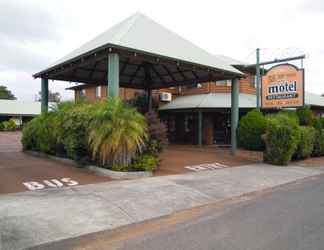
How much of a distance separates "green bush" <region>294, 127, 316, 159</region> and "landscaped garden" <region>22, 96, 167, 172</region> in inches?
323

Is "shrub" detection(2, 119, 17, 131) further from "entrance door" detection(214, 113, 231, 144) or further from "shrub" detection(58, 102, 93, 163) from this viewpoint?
"shrub" detection(58, 102, 93, 163)

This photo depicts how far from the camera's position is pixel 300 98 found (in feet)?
50.1

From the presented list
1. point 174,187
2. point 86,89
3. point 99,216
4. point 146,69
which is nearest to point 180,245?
point 99,216

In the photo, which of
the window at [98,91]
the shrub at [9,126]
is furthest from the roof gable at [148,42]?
the shrub at [9,126]

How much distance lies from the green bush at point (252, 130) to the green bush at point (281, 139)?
1487 mm

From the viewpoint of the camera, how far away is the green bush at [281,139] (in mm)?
12762

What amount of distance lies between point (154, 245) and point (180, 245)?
15.6 inches

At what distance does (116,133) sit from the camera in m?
8.84

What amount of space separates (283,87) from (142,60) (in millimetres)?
8456

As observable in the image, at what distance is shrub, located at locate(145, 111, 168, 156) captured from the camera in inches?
392

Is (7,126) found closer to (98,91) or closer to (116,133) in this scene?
(98,91)

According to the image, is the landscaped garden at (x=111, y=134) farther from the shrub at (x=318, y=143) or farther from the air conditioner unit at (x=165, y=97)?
the air conditioner unit at (x=165, y=97)

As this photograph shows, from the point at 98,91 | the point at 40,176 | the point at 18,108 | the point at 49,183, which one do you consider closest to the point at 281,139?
the point at 49,183

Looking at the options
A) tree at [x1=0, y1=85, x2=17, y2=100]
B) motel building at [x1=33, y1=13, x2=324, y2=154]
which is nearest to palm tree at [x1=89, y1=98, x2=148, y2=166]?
motel building at [x1=33, y1=13, x2=324, y2=154]
